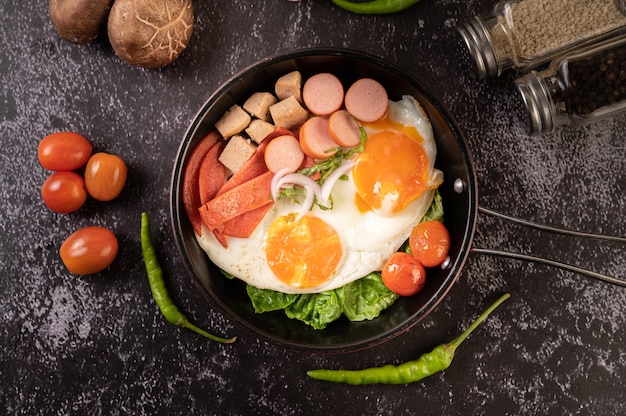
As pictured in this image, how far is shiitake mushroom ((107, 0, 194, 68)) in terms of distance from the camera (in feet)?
9.18

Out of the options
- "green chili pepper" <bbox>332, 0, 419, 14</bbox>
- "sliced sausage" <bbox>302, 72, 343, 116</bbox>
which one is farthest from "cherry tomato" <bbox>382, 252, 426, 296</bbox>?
"green chili pepper" <bbox>332, 0, 419, 14</bbox>

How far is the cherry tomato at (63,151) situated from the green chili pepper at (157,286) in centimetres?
43

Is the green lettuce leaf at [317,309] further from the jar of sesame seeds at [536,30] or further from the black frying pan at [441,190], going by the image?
the jar of sesame seeds at [536,30]

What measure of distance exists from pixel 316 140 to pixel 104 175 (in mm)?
1068

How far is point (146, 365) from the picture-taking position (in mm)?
3189

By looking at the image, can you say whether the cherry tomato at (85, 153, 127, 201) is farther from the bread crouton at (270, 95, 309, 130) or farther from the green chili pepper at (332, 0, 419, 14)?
the green chili pepper at (332, 0, 419, 14)

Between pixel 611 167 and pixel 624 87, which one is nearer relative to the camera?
pixel 624 87

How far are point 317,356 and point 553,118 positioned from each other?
5.56ft

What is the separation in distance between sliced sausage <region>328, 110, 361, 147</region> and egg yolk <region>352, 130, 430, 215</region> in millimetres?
81

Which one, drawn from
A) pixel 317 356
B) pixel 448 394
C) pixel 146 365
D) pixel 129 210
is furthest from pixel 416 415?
pixel 129 210

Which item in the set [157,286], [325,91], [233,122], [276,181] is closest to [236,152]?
[233,122]

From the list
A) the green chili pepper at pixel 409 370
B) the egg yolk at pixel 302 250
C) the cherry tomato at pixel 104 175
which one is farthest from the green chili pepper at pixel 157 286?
the green chili pepper at pixel 409 370

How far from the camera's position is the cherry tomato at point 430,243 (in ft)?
9.61

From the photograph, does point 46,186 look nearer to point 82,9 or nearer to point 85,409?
point 82,9
